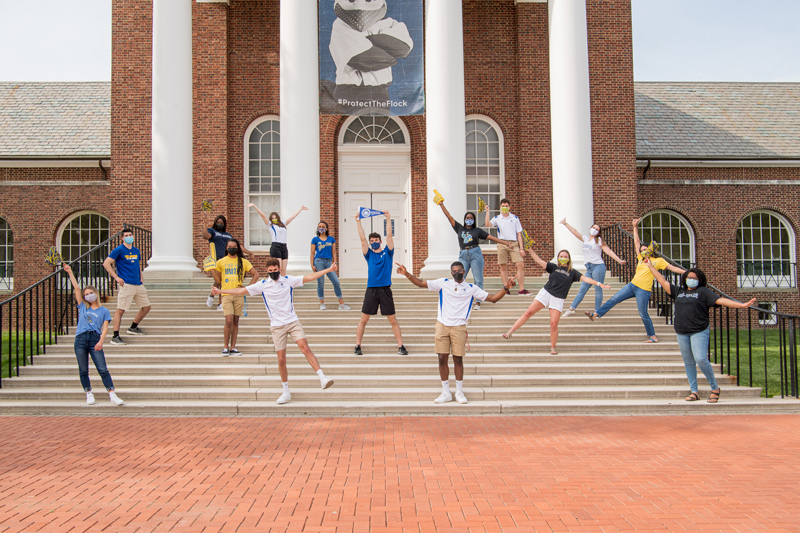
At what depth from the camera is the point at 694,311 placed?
855 cm

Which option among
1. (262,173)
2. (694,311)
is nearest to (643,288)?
(694,311)

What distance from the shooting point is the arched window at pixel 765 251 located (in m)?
22.2

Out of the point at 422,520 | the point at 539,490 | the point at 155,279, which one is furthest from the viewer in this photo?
the point at 155,279

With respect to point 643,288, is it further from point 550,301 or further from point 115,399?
point 115,399

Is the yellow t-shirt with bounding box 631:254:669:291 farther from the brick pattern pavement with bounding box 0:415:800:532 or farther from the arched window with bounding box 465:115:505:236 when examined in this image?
the arched window with bounding box 465:115:505:236

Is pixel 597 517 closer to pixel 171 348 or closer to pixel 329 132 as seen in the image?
pixel 171 348

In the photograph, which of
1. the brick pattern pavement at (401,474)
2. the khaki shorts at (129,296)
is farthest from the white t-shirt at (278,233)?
the brick pattern pavement at (401,474)

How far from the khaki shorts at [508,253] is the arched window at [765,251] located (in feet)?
44.1

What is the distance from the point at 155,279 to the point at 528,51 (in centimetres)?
1145

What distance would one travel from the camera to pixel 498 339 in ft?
35.8

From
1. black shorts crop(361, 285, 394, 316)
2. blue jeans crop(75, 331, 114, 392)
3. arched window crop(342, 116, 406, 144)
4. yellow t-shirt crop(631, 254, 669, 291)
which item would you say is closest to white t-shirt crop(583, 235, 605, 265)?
yellow t-shirt crop(631, 254, 669, 291)

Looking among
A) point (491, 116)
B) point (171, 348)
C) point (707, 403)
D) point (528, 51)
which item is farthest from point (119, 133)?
point (707, 403)

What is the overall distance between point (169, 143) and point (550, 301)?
9448 millimetres

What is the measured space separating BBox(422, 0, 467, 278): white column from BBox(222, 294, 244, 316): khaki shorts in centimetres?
498
